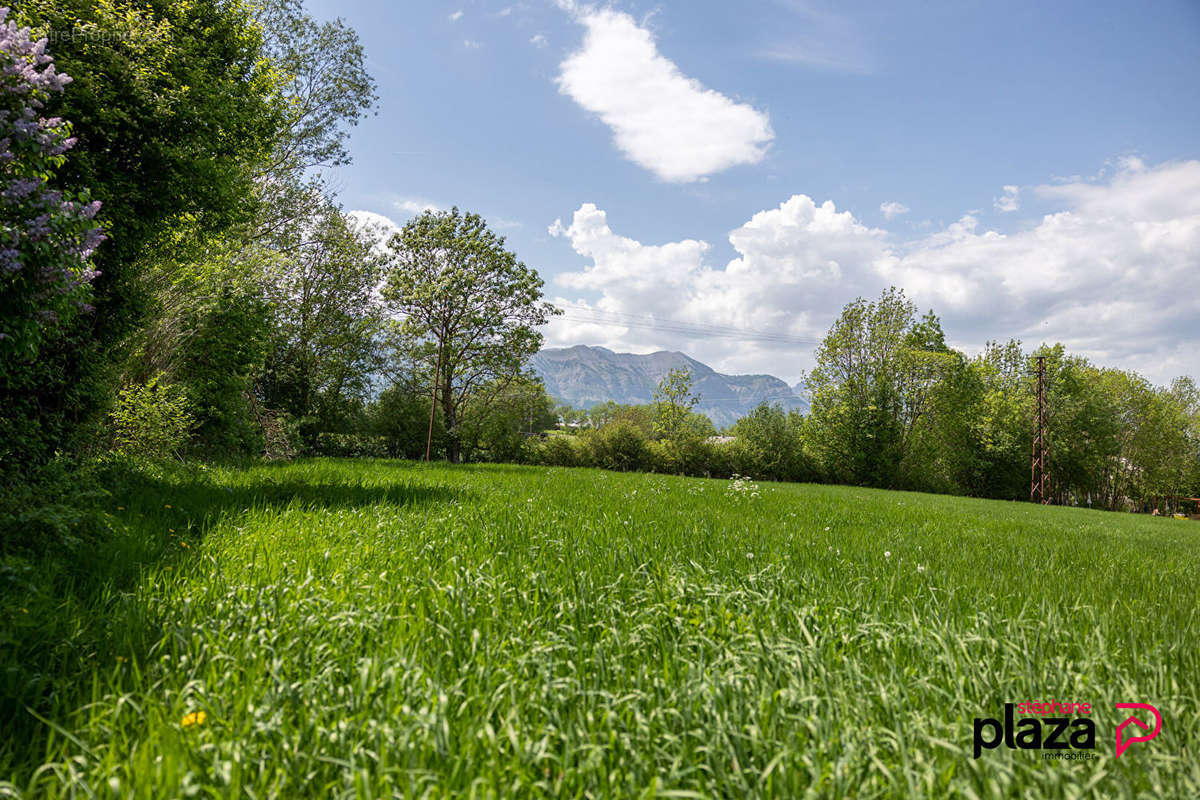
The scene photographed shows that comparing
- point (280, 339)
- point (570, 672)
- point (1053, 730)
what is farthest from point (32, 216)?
point (280, 339)

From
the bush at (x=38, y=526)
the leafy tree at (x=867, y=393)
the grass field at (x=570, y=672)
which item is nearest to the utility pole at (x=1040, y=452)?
the leafy tree at (x=867, y=393)

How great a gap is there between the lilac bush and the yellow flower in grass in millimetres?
3862

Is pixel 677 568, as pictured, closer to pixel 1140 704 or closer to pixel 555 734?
pixel 555 734

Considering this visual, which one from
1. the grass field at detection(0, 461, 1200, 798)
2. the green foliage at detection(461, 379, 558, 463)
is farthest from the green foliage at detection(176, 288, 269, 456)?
the green foliage at detection(461, 379, 558, 463)

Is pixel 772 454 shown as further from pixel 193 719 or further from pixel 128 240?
pixel 193 719

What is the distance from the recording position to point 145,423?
900 cm

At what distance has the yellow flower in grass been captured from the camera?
1895 millimetres

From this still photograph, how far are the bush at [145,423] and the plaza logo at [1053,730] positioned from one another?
11542mm

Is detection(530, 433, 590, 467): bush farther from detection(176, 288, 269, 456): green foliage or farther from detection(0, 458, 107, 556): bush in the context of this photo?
detection(0, 458, 107, 556): bush

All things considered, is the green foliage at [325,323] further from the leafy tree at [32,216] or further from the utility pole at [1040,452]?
the utility pole at [1040,452]

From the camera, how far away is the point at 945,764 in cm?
170

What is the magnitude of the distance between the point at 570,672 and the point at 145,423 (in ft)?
34.7

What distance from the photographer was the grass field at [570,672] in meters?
1.67

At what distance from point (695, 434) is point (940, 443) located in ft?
64.2
